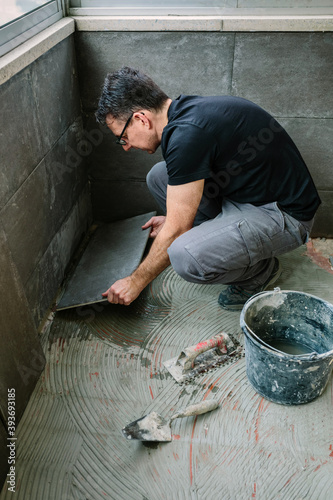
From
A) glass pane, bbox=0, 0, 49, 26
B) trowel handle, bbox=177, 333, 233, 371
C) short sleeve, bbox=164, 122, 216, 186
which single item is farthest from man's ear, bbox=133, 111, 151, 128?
trowel handle, bbox=177, 333, 233, 371

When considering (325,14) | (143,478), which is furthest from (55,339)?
(325,14)

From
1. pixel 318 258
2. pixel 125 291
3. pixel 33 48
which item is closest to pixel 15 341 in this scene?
pixel 125 291

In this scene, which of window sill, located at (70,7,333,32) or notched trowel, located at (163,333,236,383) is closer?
notched trowel, located at (163,333,236,383)

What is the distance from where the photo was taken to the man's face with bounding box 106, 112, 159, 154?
1820 millimetres

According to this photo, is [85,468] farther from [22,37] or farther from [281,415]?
[22,37]

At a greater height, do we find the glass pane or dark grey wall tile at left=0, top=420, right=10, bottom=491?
the glass pane

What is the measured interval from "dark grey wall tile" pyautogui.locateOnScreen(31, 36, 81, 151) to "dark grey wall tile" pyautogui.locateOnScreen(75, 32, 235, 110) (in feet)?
0.37

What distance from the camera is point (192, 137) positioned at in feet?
5.66

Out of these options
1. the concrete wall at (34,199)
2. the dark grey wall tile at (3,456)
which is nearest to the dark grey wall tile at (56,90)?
the concrete wall at (34,199)

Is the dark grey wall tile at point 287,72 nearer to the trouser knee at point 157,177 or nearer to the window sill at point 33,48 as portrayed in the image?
the trouser knee at point 157,177

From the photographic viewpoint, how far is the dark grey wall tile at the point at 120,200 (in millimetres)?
2816

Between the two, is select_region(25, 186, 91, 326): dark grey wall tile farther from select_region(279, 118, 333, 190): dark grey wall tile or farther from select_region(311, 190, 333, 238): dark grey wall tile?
select_region(311, 190, 333, 238): dark grey wall tile

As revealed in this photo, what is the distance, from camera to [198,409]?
1688 millimetres

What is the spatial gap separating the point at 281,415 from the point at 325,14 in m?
2.07
